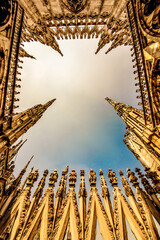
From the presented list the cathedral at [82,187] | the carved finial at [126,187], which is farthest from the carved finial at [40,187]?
the carved finial at [126,187]

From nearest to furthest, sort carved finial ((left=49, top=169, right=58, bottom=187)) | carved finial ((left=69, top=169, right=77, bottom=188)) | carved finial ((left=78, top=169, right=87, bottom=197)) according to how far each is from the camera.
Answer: carved finial ((left=78, top=169, right=87, bottom=197)), carved finial ((left=69, top=169, right=77, bottom=188)), carved finial ((left=49, top=169, right=58, bottom=187))

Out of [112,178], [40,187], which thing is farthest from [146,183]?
[40,187]

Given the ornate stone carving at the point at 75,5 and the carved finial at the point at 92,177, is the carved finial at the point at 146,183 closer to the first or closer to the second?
the carved finial at the point at 92,177

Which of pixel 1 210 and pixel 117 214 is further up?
pixel 1 210

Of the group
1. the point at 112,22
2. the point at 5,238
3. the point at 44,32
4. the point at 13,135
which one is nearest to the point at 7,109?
the point at 13,135

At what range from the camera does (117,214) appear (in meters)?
6.37

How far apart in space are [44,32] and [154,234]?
881 inches

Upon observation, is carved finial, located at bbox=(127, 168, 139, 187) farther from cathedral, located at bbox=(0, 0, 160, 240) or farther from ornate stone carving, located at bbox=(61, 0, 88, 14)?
ornate stone carving, located at bbox=(61, 0, 88, 14)

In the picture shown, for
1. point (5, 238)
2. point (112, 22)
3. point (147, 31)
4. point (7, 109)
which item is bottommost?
point (5, 238)

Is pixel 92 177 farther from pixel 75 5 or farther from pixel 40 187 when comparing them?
pixel 75 5

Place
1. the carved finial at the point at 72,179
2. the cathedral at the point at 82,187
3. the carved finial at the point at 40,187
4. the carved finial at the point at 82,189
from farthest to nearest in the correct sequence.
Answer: the carved finial at the point at 72,179 → the carved finial at the point at 40,187 → the carved finial at the point at 82,189 → the cathedral at the point at 82,187

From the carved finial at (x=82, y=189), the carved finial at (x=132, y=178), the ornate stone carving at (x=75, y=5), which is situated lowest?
the carved finial at (x=82, y=189)

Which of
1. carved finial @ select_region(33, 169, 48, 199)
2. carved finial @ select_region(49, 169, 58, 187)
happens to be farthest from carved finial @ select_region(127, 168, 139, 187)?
carved finial @ select_region(33, 169, 48, 199)

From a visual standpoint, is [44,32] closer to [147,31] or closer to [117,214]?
[147,31]
